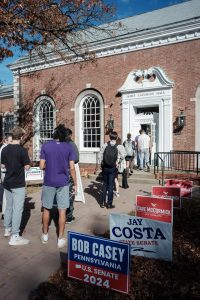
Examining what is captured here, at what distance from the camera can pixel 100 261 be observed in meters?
2.91

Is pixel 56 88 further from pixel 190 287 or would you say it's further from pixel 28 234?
pixel 190 287

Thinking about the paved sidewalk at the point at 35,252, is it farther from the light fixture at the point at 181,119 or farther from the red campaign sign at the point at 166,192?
the light fixture at the point at 181,119

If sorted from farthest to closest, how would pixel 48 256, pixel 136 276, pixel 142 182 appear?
pixel 142 182, pixel 48 256, pixel 136 276

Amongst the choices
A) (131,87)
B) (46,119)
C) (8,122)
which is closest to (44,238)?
(131,87)

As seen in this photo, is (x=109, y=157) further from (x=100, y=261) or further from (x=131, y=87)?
(x=131, y=87)

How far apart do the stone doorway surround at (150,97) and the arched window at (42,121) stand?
5396 millimetres

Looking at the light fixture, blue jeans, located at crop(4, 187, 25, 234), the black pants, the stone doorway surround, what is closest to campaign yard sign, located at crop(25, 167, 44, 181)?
the black pants

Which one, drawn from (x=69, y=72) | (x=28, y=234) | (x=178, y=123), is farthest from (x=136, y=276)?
(x=69, y=72)

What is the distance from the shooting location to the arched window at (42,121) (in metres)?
18.8

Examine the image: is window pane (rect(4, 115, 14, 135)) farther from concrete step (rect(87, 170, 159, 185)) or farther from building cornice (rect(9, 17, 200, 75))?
concrete step (rect(87, 170, 159, 185))

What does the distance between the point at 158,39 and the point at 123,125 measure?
4.25m

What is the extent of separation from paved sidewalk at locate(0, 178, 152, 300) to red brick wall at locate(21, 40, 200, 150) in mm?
6546

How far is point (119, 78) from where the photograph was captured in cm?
1527

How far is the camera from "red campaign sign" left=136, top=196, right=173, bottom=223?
4730mm
